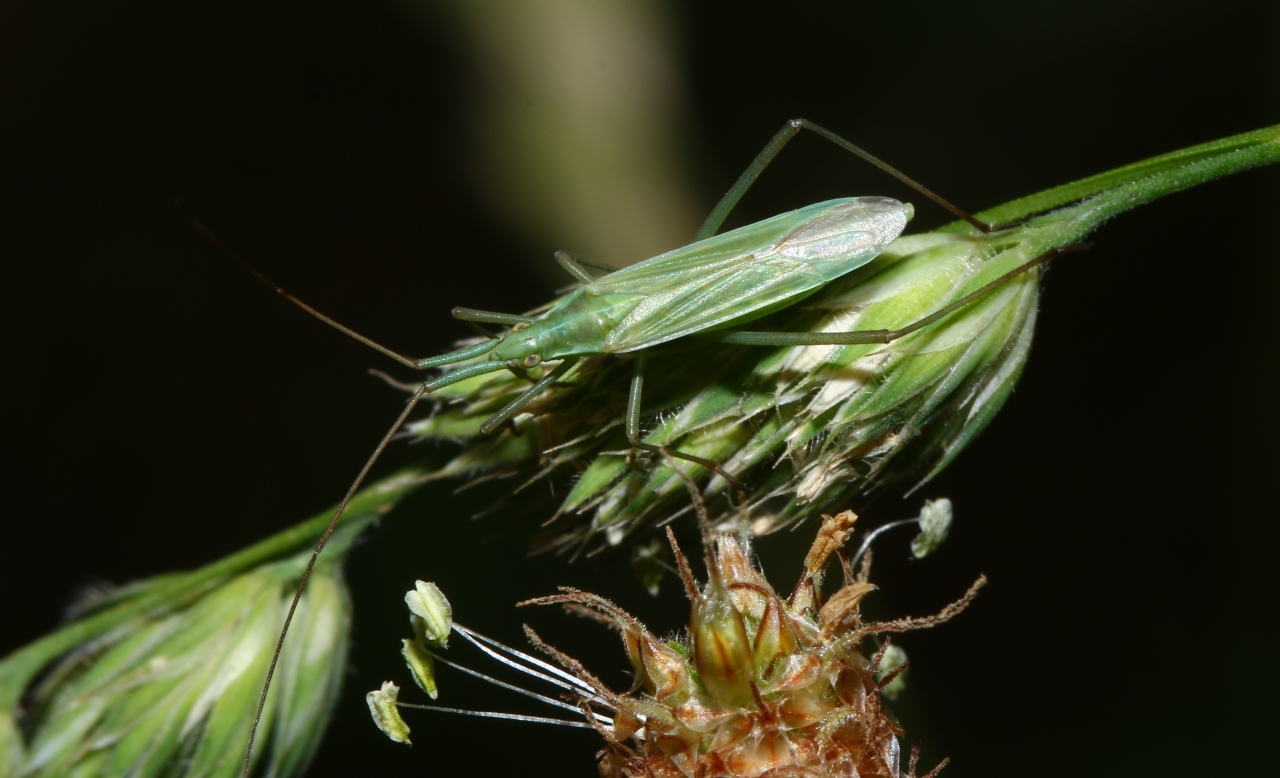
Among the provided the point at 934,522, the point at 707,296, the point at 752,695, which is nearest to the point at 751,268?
the point at 707,296

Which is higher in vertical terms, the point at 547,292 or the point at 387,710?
the point at 547,292

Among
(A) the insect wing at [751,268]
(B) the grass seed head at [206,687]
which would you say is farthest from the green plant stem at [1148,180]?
(B) the grass seed head at [206,687]

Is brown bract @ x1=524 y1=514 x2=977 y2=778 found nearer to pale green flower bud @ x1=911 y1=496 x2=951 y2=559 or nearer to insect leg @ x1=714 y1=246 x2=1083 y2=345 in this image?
pale green flower bud @ x1=911 y1=496 x2=951 y2=559

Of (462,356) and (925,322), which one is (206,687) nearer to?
(462,356)

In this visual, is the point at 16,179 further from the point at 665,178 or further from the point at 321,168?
the point at 665,178

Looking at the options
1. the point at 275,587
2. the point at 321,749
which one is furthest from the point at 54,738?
the point at 321,749

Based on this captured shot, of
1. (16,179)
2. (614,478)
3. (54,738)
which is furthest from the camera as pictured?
(16,179)
